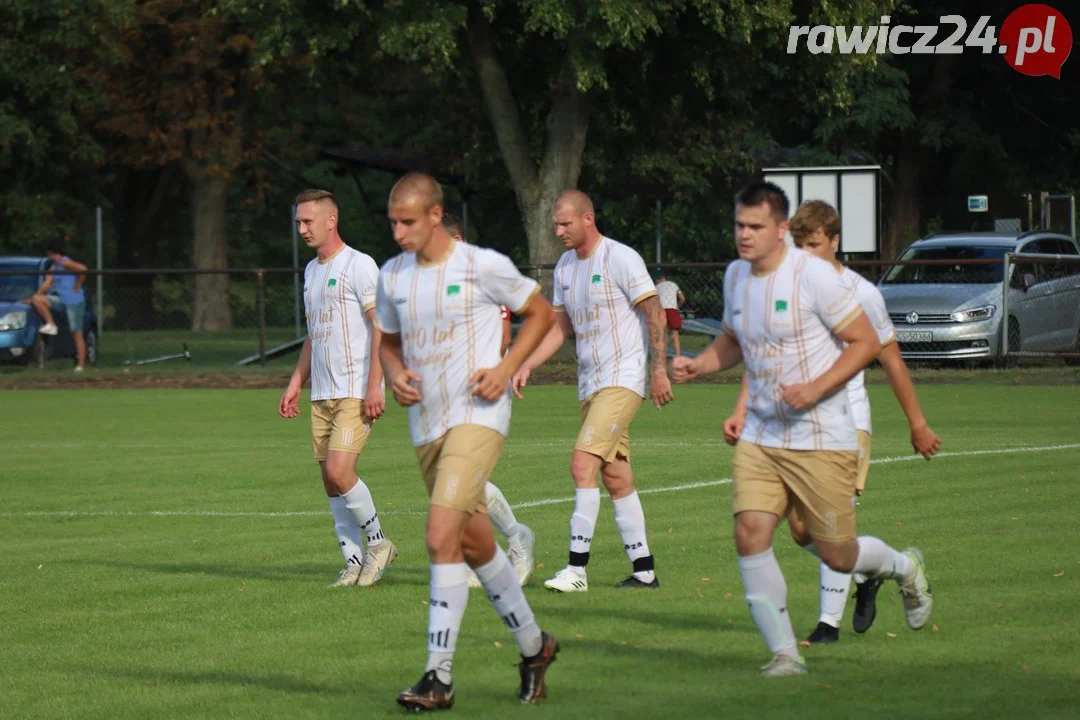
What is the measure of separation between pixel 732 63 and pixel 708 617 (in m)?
26.1

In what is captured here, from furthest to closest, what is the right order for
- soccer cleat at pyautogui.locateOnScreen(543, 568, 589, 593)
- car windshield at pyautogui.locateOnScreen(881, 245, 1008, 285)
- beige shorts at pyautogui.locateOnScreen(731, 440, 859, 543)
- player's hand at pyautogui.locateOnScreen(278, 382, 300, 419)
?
car windshield at pyautogui.locateOnScreen(881, 245, 1008, 285)
player's hand at pyautogui.locateOnScreen(278, 382, 300, 419)
soccer cleat at pyautogui.locateOnScreen(543, 568, 589, 593)
beige shorts at pyautogui.locateOnScreen(731, 440, 859, 543)

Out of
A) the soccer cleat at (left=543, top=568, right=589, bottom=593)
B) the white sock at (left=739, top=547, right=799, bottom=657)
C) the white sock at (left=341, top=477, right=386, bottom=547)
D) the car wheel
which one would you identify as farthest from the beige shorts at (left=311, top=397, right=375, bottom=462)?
the car wheel

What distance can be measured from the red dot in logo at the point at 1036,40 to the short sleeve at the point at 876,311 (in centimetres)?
3948

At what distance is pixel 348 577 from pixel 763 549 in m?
3.77

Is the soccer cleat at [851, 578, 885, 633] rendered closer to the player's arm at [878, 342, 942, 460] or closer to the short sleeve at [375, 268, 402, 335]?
the player's arm at [878, 342, 942, 460]

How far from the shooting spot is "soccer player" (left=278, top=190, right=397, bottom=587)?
1009cm

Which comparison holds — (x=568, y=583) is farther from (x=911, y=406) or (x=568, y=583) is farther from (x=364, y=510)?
(x=911, y=406)

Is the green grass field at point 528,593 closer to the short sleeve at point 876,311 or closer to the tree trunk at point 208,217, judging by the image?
the short sleeve at point 876,311

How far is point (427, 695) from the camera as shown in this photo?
21.6 feet

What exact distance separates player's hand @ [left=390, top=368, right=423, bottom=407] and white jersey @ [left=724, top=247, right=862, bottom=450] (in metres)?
1.32

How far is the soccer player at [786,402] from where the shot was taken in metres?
7.01

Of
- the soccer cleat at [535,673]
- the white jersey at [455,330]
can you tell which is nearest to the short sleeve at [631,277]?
the white jersey at [455,330]

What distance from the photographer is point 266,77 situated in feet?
157

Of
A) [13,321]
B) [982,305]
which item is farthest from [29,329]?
[982,305]
